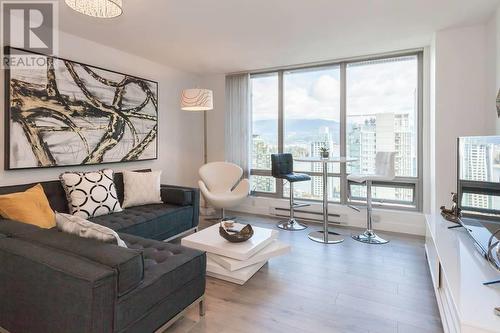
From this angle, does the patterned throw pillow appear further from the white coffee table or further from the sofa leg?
the sofa leg

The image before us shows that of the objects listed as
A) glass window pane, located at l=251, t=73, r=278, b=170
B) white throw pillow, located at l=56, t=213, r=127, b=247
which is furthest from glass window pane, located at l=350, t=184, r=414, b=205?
white throw pillow, located at l=56, t=213, r=127, b=247

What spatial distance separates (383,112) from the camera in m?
4.07

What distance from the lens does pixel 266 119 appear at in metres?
4.98

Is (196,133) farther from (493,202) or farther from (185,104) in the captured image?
(493,202)

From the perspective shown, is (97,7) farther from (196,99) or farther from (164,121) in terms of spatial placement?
(164,121)

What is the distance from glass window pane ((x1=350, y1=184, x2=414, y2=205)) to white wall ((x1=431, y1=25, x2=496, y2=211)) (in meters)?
0.78

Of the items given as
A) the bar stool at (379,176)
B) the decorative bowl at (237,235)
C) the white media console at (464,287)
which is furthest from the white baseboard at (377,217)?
the decorative bowl at (237,235)

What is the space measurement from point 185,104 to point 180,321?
290 centimetres

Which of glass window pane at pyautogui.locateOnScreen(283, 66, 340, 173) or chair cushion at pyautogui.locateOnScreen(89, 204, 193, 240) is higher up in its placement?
glass window pane at pyautogui.locateOnScreen(283, 66, 340, 173)

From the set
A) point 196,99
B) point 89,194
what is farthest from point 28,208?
point 196,99

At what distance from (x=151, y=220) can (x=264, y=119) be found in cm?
278

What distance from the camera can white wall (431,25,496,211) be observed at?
3031 mm

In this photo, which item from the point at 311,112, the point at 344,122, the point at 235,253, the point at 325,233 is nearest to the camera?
the point at 235,253

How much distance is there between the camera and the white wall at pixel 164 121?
3.12 metres
